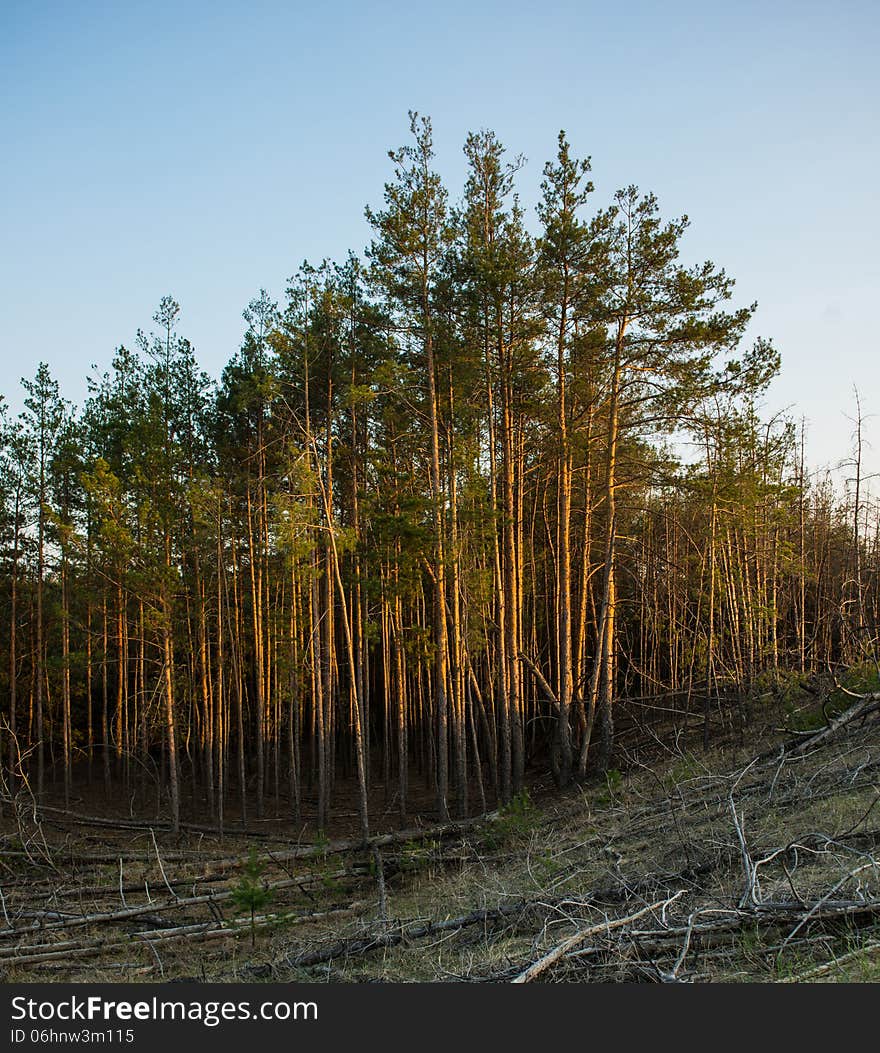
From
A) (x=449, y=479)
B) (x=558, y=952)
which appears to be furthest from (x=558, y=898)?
(x=449, y=479)

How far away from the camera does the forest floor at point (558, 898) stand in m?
4.87

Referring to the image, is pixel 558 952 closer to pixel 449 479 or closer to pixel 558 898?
pixel 558 898

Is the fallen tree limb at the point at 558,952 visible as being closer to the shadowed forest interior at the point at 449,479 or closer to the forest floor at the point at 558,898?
the forest floor at the point at 558,898

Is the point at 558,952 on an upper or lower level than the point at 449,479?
lower

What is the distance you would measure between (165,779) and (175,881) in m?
15.5

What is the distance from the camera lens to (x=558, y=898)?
6.62 m

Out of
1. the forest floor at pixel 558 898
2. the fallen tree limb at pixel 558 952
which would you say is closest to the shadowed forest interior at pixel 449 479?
the forest floor at pixel 558 898

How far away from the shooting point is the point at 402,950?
6449mm

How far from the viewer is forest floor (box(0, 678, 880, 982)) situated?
4.87 m

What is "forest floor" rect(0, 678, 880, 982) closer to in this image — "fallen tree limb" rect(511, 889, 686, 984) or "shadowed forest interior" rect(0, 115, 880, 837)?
"fallen tree limb" rect(511, 889, 686, 984)

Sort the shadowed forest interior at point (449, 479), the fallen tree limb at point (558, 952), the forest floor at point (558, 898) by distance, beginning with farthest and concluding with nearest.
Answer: the shadowed forest interior at point (449, 479)
the forest floor at point (558, 898)
the fallen tree limb at point (558, 952)

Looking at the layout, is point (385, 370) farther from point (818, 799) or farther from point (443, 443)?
point (818, 799)

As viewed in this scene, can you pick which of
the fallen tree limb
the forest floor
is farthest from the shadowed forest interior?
the fallen tree limb

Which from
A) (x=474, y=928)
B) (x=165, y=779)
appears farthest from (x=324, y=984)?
(x=165, y=779)
